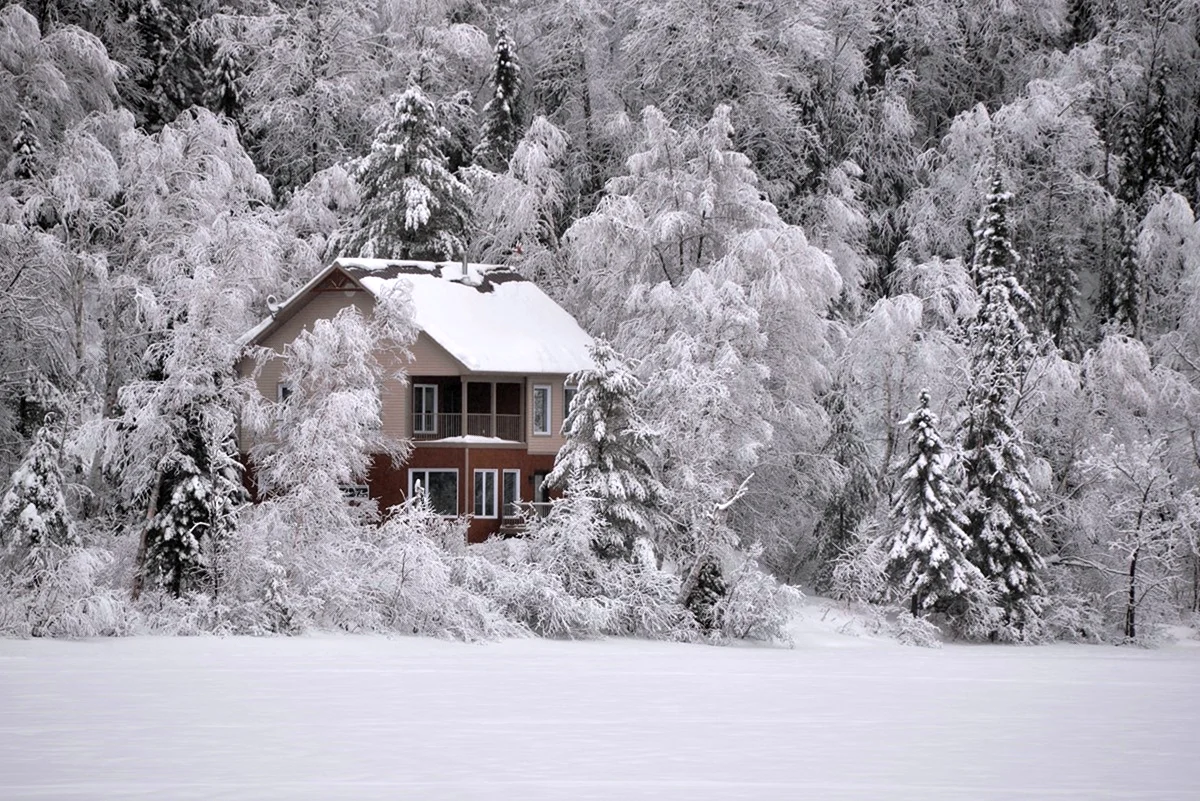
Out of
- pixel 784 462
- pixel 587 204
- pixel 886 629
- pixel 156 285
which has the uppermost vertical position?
pixel 587 204

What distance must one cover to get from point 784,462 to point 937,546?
5.75 meters

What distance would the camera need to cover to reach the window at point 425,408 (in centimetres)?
4619

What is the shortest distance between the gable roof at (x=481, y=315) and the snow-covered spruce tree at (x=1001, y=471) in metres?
11.2

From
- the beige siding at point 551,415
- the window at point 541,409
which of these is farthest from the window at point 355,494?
the window at point 541,409

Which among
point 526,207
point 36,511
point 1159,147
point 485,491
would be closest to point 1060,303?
point 1159,147

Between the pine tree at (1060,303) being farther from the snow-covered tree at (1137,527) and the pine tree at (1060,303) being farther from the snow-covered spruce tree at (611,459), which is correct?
the snow-covered spruce tree at (611,459)

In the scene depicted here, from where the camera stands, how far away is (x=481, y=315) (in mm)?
46938

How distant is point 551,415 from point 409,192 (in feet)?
35.8

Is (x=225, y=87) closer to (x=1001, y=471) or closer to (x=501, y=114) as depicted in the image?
(x=501, y=114)

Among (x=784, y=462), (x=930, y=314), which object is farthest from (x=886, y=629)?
(x=930, y=314)

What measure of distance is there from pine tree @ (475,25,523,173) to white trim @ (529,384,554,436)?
14.4 m

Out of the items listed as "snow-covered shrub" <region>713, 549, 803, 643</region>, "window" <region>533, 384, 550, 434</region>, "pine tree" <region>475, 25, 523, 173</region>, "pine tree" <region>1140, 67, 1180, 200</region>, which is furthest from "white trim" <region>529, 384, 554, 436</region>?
"pine tree" <region>1140, 67, 1180, 200</region>

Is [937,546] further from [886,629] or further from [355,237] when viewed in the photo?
[355,237]

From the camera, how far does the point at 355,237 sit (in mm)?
54562
